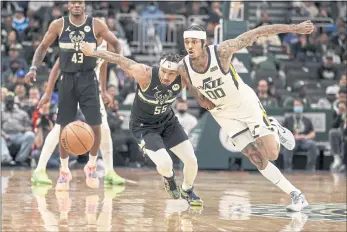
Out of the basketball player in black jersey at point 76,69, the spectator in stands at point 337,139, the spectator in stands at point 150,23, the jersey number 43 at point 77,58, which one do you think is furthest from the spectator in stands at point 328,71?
the jersey number 43 at point 77,58

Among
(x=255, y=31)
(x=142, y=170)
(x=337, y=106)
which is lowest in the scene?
(x=142, y=170)

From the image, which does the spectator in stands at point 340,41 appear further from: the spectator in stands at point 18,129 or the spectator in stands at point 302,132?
the spectator in stands at point 18,129

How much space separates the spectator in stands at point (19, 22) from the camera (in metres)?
23.2

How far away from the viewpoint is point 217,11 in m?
24.6

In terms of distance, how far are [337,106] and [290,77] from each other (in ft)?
10.9

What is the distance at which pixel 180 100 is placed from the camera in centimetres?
1900

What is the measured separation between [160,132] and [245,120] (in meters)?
1.02

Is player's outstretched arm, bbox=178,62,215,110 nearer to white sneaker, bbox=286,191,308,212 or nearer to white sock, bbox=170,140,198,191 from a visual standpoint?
white sock, bbox=170,140,198,191

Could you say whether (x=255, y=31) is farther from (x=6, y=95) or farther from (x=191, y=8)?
(x=191, y=8)

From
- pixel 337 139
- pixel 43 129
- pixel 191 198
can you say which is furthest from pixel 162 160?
pixel 337 139

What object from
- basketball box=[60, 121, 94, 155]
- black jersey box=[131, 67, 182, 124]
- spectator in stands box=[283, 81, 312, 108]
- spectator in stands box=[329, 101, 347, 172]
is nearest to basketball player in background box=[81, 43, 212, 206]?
black jersey box=[131, 67, 182, 124]

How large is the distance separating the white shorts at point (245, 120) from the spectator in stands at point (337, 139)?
8.97 metres

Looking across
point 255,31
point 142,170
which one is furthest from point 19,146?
point 255,31

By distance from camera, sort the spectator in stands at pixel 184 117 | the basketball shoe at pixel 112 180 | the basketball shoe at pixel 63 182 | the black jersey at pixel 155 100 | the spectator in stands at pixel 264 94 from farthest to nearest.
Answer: the spectator in stands at pixel 264 94 < the spectator in stands at pixel 184 117 < the basketball shoe at pixel 112 180 < the basketball shoe at pixel 63 182 < the black jersey at pixel 155 100
